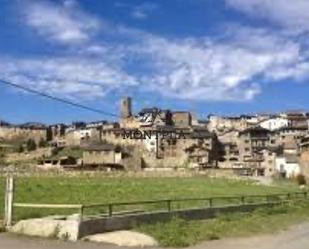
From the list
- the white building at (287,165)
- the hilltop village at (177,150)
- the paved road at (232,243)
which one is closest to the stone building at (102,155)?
the hilltop village at (177,150)

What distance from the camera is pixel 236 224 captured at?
27.9m

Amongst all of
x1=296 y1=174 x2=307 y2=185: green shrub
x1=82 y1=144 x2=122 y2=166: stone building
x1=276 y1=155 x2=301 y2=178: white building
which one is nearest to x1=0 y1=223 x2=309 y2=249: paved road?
x1=296 y1=174 x2=307 y2=185: green shrub

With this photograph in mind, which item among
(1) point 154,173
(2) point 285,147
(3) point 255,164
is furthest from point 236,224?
(2) point 285,147

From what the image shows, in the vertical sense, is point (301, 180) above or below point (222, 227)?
above

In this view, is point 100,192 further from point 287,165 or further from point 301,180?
point 287,165

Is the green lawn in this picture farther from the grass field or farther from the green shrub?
the green shrub

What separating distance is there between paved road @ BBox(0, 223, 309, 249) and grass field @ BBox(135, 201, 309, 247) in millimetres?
743

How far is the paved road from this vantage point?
61.3 ft

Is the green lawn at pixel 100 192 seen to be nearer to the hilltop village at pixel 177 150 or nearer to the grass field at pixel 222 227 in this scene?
the grass field at pixel 222 227

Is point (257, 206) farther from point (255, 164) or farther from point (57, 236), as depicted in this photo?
point (255, 164)

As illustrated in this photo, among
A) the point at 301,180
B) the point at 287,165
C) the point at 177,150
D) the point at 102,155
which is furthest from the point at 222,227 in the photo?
the point at 177,150

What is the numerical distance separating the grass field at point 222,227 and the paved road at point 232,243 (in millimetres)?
743

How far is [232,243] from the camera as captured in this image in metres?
22.1

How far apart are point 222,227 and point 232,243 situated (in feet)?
14.4
